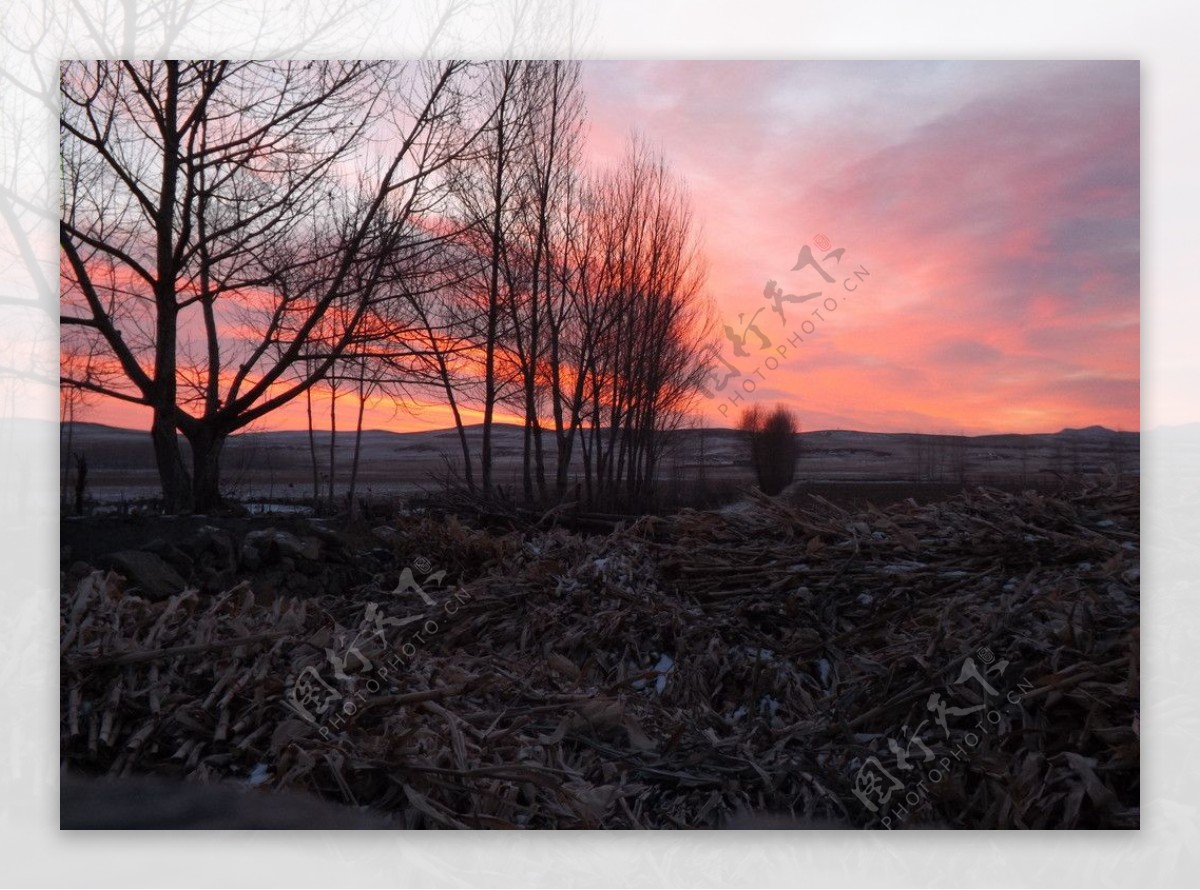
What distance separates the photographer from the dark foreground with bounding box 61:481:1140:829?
2.84 metres

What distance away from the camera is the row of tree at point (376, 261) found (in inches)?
124

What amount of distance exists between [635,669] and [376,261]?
1769mm

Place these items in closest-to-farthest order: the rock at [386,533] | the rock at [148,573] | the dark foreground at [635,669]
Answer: the dark foreground at [635,669] → the rock at [148,573] → the rock at [386,533]

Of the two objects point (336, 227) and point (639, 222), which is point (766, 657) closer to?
point (639, 222)

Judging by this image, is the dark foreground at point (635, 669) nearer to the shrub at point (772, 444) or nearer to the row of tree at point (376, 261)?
the shrub at point (772, 444)

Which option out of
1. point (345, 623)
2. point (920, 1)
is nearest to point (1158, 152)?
point (920, 1)

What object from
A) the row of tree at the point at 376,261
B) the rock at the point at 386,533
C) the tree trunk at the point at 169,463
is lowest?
the rock at the point at 386,533

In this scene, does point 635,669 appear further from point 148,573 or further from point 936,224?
point 936,224

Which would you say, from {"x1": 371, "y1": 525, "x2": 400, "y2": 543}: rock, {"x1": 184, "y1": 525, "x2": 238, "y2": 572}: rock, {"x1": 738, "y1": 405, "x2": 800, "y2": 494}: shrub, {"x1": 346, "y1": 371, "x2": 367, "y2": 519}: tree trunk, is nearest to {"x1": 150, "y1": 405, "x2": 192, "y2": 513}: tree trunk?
{"x1": 184, "y1": 525, "x2": 238, "y2": 572}: rock

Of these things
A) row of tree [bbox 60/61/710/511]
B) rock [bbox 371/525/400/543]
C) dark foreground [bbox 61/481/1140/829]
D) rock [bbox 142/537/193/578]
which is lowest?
dark foreground [bbox 61/481/1140/829]

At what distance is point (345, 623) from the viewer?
3.13 meters

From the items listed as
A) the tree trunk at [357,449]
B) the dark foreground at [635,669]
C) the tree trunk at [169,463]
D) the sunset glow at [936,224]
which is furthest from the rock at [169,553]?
the tree trunk at [357,449]

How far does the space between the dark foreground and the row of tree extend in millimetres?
357

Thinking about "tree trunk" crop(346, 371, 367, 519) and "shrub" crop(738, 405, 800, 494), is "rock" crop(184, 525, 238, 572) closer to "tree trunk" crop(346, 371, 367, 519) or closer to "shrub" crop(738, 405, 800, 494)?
"tree trunk" crop(346, 371, 367, 519)
